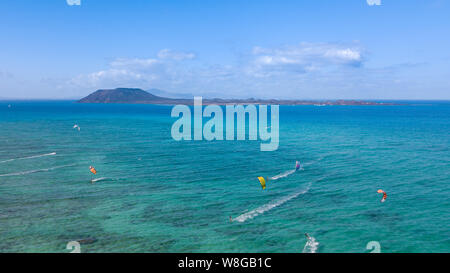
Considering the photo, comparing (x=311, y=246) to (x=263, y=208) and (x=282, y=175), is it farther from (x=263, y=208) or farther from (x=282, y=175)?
(x=282, y=175)

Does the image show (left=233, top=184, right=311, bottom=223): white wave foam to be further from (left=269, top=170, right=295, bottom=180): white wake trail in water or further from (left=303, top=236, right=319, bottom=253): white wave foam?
(left=269, top=170, right=295, bottom=180): white wake trail in water

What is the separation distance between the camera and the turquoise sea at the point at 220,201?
28562mm

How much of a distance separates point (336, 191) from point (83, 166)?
139 feet

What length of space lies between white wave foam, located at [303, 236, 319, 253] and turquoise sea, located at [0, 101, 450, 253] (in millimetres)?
165

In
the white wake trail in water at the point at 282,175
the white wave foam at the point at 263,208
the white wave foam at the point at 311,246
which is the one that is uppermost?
the white wake trail in water at the point at 282,175

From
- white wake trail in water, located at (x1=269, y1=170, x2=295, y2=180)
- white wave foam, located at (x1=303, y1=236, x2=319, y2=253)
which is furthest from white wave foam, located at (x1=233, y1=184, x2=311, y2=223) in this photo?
white wake trail in water, located at (x1=269, y1=170, x2=295, y2=180)

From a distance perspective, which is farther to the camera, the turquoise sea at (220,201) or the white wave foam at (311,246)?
the turquoise sea at (220,201)

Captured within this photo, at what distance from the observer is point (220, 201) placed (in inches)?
1513

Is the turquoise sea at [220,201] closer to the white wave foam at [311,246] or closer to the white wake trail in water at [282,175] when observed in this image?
the white wave foam at [311,246]

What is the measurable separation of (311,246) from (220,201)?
13652 mm

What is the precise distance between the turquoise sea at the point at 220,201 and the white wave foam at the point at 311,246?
0.16 metres

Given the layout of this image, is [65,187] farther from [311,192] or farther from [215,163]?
[311,192]

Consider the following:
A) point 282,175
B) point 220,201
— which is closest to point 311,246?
point 220,201

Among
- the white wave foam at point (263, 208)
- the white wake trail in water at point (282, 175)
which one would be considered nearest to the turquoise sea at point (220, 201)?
the white wave foam at point (263, 208)
